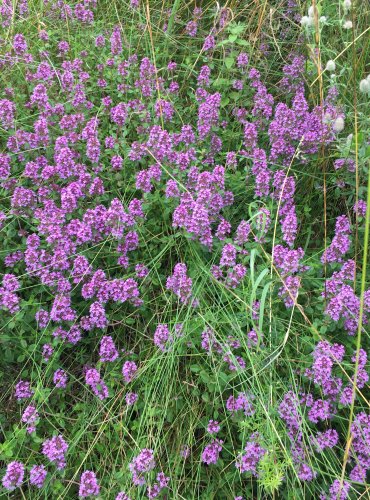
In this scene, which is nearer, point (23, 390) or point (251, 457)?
point (251, 457)

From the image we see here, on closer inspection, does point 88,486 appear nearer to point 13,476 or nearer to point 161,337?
Answer: point 13,476

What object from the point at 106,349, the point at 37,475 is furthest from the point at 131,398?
the point at 37,475

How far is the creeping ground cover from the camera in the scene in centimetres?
210

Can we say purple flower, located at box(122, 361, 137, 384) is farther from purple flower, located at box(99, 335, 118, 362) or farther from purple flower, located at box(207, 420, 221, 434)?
purple flower, located at box(207, 420, 221, 434)

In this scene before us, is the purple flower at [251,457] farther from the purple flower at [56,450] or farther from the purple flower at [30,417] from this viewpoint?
the purple flower at [30,417]

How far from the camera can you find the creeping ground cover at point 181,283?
210cm

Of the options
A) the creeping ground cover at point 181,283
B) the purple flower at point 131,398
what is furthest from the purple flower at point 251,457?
the purple flower at point 131,398

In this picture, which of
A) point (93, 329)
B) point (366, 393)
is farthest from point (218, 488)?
point (93, 329)

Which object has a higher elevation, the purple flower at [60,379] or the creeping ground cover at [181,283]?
the creeping ground cover at [181,283]

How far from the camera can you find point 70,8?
3578 millimetres

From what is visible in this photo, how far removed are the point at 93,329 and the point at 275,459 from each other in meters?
1.05

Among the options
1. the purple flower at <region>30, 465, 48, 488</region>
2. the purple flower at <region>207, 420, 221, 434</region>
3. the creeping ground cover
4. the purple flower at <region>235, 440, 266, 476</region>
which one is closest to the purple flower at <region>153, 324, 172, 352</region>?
the creeping ground cover

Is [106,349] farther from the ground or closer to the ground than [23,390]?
farther from the ground

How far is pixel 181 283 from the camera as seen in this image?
2.31m
